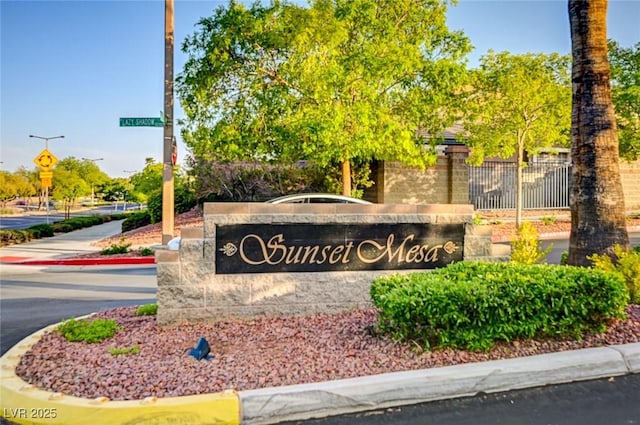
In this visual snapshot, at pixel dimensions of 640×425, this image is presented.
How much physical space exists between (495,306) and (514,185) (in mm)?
18579

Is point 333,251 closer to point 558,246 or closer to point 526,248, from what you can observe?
point 526,248

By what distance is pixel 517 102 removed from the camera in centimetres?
1731

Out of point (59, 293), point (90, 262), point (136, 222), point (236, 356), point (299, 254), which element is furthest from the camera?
point (136, 222)

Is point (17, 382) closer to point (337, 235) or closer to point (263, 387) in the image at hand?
point (263, 387)

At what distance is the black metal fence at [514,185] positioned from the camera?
21344 mm

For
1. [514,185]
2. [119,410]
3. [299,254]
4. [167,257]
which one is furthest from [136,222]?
[119,410]

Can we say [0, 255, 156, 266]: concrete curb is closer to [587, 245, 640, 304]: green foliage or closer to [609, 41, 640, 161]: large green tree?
[587, 245, 640, 304]: green foliage

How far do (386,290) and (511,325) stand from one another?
1275 mm

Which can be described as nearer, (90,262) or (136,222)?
(90,262)

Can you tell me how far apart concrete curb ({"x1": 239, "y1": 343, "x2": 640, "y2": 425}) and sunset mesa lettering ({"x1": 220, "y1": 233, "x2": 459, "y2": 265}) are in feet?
7.59

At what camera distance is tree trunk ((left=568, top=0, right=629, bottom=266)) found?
668 centimetres

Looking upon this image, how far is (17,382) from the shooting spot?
420cm

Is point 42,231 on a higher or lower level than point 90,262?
higher

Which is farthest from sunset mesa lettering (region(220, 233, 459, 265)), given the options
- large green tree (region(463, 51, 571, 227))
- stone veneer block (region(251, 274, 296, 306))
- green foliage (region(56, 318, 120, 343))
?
large green tree (region(463, 51, 571, 227))
